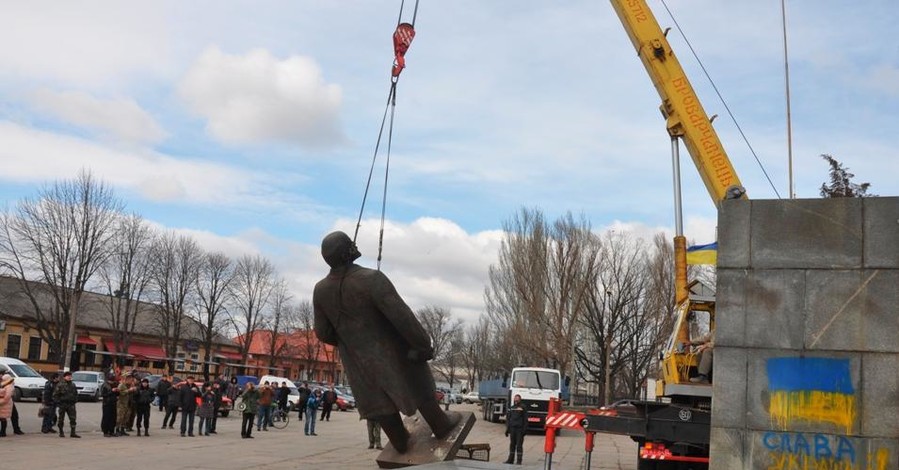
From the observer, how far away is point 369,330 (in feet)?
34.5

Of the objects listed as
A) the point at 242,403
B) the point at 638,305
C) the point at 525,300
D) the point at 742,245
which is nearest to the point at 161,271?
the point at 525,300

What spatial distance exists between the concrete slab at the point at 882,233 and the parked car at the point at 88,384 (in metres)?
38.7

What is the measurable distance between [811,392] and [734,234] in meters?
1.69

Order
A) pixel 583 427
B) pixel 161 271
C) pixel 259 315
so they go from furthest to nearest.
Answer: pixel 259 315 → pixel 161 271 → pixel 583 427

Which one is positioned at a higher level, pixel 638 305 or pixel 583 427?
pixel 638 305

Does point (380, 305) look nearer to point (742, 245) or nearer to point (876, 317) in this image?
point (742, 245)

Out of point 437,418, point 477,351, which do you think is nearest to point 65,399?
point 437,418

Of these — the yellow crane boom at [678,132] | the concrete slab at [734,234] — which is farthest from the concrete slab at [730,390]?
the yellow crane boom at [678,132]

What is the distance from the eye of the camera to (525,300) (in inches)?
2018

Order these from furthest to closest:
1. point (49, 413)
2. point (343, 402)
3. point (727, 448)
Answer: point (343, 402) → point (49, 413) → point (727, 448)

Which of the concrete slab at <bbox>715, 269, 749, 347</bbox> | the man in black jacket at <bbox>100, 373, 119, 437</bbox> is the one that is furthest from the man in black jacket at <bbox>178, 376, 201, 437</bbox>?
the concrete slab at <bbox>715, 269, 749, 347</bbox>

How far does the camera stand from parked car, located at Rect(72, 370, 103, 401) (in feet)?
134

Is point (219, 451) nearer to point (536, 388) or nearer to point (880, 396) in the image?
point (880, 396)

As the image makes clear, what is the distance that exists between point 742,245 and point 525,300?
4254 centimetres
